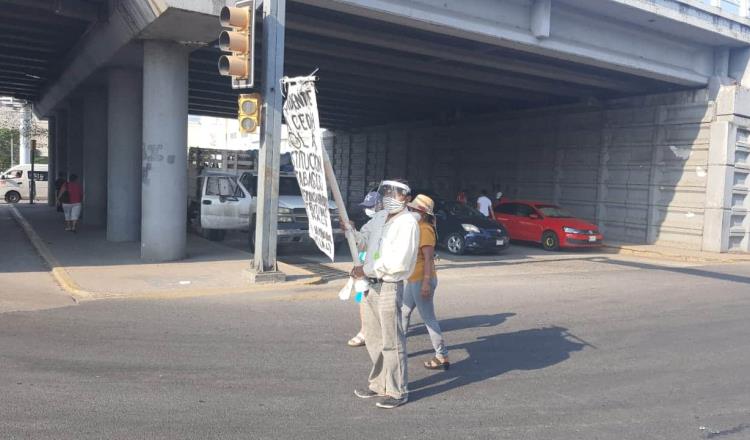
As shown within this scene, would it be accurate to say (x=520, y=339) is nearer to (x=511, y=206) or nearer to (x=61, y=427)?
(x=61, y=427)

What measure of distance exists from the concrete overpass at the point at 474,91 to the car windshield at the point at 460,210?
4.24 m

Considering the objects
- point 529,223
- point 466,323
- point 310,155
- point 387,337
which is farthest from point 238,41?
point 529,223

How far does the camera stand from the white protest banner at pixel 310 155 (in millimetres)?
6164

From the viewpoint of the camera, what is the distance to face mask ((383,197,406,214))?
17.9ft

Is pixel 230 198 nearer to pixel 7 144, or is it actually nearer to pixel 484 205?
pixel 484 205

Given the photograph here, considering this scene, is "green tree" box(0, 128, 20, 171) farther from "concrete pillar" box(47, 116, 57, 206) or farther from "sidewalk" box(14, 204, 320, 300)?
"sidewalk" box(14, 204, 320, 300)

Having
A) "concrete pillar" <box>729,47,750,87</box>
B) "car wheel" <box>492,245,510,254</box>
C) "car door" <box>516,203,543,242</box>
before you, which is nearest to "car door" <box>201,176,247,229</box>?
"car wheel" <box>492,245,510,254</box>

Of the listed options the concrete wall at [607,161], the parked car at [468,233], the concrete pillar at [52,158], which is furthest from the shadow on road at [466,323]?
the concrete pillar at [52,158]

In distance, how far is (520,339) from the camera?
795 centimetres

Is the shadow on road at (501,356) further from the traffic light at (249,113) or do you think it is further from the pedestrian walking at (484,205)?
the pedestrian walking at (484,205)

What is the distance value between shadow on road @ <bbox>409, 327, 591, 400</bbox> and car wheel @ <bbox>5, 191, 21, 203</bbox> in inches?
1349

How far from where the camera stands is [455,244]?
18.0 meters

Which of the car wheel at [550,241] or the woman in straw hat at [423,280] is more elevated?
the woman in straw hat at [423,280]

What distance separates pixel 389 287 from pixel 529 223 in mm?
16498
